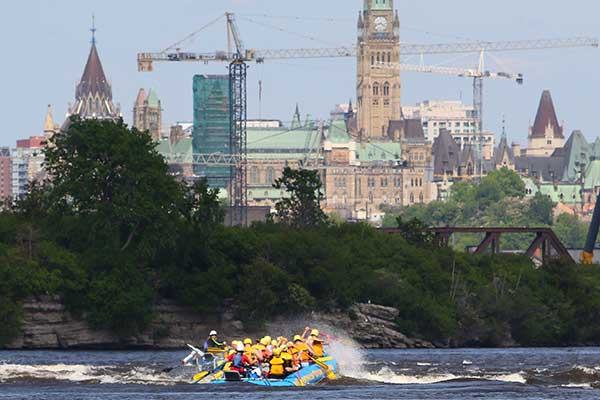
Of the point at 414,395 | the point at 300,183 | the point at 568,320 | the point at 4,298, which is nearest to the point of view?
the point at 414,395

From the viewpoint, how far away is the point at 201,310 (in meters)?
115

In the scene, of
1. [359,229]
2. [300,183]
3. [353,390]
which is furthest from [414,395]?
[300,183]

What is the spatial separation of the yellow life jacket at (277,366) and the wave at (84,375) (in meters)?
3.41

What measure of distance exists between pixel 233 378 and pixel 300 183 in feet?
216

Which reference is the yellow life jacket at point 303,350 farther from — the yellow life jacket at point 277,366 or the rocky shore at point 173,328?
the rocky shore at point 173,328

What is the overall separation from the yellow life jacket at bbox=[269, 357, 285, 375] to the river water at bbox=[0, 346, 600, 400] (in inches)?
40.3

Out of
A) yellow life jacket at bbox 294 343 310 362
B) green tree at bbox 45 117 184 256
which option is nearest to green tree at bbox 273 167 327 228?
green tree at bbox 45 117 184 256

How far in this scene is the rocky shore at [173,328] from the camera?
11094 cm

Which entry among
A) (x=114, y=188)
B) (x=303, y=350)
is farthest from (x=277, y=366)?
(x=114, y=188)

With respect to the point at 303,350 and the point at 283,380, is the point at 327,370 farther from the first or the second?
the point at 283,380

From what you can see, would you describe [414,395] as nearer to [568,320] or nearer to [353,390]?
[353,390]

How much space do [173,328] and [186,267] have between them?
3744 millimetres

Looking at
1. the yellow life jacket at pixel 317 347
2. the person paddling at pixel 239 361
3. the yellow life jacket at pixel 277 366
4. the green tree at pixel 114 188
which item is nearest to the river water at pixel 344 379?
the person paddling at pixel 239 361

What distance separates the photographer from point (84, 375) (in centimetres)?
8725
